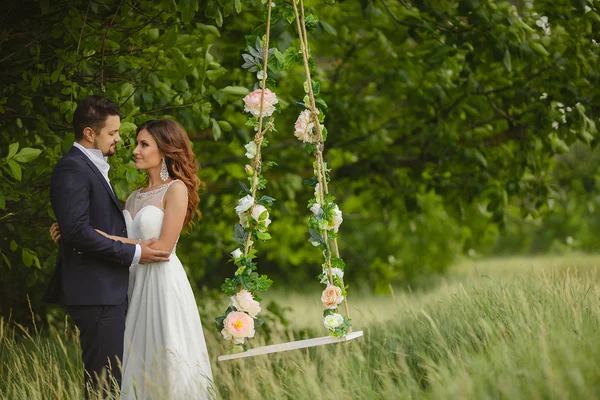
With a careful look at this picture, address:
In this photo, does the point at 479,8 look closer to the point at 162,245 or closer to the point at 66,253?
the point at 162,245

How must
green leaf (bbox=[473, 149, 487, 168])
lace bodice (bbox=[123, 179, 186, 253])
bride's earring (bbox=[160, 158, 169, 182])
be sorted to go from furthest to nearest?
1. green leaf (bbox=[473, 149, 487, 168])
2. bride's earring (bbox=[160, 158, 169, 182])
3. lace bodice (bbox=[123, 179, 186, 253])

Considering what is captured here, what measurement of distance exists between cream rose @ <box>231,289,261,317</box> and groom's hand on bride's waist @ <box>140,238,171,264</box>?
415 millimetres

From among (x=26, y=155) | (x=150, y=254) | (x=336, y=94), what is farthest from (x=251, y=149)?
(x=336, y=94)

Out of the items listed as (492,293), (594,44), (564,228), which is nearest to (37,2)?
(492,293)

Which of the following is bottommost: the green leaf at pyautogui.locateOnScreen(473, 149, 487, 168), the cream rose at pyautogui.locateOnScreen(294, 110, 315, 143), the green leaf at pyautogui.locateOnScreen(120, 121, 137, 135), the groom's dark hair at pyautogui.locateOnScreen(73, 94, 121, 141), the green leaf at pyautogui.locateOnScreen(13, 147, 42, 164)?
the green leaf at pyautogui.locateOnScreen(473, 149, 487, 168)

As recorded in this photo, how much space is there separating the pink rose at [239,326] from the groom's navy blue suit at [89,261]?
56 centimetres

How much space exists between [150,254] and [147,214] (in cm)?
25

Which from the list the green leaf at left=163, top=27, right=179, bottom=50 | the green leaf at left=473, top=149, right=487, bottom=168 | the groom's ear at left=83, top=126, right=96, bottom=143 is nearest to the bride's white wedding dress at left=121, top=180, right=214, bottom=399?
the groom's ear at left=83, top=126, right=96, bottom=143

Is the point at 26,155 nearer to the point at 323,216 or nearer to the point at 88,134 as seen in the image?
the point at 88,134

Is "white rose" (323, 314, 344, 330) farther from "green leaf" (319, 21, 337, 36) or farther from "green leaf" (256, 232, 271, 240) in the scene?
"green leaf" (319, 21, 337, 36)

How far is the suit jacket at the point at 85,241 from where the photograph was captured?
3.43m

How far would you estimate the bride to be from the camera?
3605 mm

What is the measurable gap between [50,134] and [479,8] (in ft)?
10.1

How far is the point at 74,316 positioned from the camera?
3.56m
